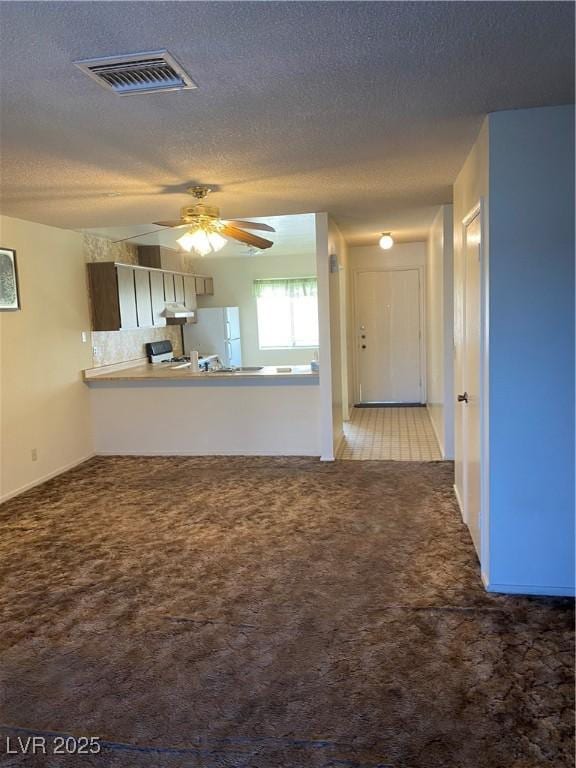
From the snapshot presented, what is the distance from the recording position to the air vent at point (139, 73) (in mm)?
1924

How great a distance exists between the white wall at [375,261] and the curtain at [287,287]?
124 cm

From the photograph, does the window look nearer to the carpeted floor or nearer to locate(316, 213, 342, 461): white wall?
locate(316, 213, 342, 461): white wall

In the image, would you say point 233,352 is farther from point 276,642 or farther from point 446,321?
point 276,642

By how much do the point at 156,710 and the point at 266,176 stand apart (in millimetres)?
3030

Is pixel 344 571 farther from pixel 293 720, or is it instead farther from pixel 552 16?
pixel 552 16

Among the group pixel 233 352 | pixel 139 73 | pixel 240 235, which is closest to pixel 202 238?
pixel 240 235

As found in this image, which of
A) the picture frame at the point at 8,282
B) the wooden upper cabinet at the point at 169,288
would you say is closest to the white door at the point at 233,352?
the wooden upper cabinet at the point at 169,288

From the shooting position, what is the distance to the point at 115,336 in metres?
6.53

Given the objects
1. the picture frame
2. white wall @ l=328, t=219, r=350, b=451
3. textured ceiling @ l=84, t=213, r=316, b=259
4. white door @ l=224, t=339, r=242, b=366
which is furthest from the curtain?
the picture frame

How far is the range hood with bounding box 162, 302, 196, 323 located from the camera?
24.0 feet

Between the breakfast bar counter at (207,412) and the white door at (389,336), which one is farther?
the white door at (389,336)

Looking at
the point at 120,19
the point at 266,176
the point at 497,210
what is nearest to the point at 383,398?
the point at 266,176

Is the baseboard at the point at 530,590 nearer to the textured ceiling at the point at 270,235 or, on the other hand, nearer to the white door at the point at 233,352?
the textured ceiling at the point at 270,235

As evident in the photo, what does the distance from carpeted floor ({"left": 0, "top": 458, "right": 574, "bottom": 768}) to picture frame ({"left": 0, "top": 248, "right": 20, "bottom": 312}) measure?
1702 millimetres
